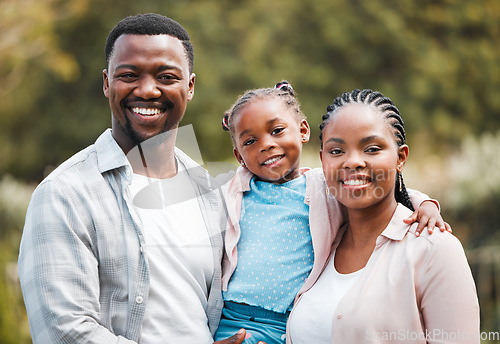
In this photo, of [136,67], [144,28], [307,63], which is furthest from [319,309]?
[307,63]

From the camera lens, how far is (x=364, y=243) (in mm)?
3031

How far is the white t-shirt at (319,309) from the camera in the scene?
2.89m

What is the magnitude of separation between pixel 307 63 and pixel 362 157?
1399 centimetres

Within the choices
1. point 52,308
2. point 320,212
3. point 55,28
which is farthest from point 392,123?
point 55,28

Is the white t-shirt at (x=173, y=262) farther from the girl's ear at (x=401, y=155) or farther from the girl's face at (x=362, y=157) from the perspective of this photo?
the girl's ear at (x=401, y=155)

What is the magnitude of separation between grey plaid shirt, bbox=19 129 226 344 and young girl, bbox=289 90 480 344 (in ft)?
2.75

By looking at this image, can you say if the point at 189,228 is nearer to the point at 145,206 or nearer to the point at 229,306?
the point at 145,206

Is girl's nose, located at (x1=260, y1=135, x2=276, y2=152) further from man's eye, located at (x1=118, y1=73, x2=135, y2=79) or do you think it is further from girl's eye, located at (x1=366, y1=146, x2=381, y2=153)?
man's eye, located at (x1=118, y1=73, x2=135, y2=79)

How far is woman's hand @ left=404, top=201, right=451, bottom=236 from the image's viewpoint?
279 cm

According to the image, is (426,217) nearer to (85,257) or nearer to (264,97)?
(264,97)

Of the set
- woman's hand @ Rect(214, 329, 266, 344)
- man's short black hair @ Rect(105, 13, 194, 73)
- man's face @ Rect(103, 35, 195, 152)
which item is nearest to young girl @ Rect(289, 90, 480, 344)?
woman's hand @ Rect(214, 329, 266, 344)

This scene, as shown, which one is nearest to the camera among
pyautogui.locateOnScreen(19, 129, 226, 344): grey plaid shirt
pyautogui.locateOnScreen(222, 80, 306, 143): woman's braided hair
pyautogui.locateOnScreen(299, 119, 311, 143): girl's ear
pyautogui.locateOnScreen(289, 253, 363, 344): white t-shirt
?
pyautogui.locateOnScreen(19, 129, 226, 344): grey plaid shirt

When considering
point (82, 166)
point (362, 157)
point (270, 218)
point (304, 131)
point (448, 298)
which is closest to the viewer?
point (448, 298)

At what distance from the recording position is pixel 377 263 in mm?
2842
